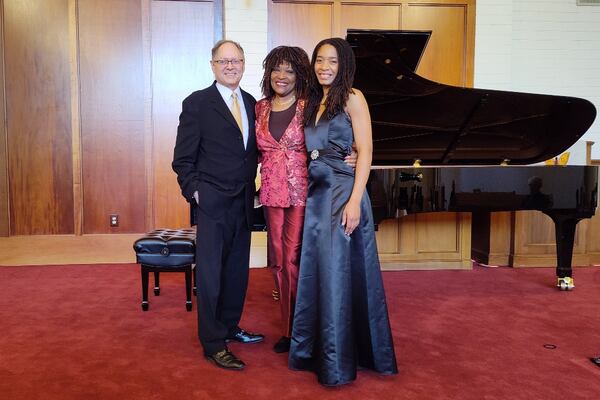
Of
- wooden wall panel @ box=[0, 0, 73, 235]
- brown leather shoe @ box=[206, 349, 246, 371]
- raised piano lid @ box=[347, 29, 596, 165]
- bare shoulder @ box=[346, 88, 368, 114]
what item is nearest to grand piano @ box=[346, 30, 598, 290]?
raised piano lid @ box=[347, 29, 596, 165]

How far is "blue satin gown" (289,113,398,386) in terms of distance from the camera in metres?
2.26

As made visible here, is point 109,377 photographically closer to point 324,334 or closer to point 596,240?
point 324,334

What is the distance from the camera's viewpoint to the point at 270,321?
3.25 metres

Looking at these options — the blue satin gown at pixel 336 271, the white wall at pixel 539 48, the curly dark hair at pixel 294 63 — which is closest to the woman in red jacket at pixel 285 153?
the curly dark hair at pixel 294 63

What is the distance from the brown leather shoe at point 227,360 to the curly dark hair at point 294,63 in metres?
1.23

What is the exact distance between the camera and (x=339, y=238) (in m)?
2.28

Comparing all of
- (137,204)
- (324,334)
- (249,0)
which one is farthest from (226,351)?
(249,0)

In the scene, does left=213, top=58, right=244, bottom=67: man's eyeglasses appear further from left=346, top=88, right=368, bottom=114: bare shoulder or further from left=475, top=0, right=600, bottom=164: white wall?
left=475, top=0, right=600, bottom=164: white wall

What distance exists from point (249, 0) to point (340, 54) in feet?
9.98

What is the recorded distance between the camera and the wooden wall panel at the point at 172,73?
16.8 ft

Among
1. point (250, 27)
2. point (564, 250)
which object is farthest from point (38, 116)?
point (564, 250)

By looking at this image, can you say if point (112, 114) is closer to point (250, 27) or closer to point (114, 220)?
point (114, 220)

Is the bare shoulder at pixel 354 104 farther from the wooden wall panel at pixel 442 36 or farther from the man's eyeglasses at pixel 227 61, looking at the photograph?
the wooden wall panel at pixel 442 36

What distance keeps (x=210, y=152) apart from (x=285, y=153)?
0.34m
